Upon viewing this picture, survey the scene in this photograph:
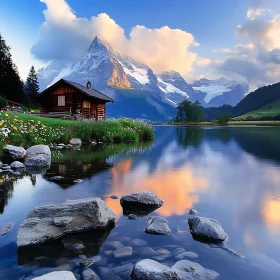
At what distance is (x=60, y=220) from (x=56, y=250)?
0.86 meters

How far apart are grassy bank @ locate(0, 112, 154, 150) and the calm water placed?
5.10 m

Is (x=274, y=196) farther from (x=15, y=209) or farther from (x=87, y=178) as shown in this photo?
(x=15, y=209)

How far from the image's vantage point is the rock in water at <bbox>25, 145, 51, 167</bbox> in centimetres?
1672

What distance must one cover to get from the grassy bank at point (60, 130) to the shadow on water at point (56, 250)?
1371 centimetres

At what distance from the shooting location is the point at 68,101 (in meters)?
49.1

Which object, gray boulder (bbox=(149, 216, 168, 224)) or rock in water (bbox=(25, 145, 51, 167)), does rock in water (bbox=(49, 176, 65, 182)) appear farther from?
gray boulder (bbox=(149, 216, 168, 224))

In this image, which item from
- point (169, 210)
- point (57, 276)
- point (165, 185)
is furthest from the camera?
point (165, 185)

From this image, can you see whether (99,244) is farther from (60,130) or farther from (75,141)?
(60,130)

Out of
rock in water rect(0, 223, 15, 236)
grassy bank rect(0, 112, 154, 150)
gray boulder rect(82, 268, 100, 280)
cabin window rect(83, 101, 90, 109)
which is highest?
cabin window rect(83, 101, 90, 109)

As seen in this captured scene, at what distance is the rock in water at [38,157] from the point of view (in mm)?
16719

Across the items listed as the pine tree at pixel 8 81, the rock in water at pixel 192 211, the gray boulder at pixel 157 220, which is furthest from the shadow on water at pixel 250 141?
the pine tree at pixel 8 81

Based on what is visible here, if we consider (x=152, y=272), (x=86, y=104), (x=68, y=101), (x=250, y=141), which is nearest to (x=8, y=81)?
(x=68, y=101)

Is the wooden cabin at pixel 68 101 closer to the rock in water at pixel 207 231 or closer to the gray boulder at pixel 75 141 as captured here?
the gray boulder at pixel 75 141

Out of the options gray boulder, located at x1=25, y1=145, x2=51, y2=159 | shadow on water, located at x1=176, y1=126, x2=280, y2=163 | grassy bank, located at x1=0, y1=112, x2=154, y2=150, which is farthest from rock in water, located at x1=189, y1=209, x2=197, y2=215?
shadow on water, located at x1=176, y1=126, x2=280, y2=163
